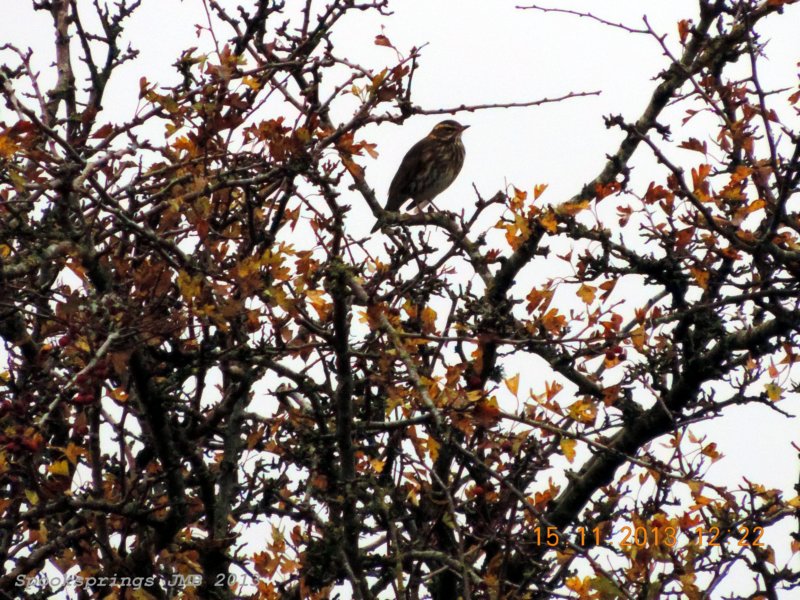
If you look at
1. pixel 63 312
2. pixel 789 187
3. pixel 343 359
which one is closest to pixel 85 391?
pixel 63 312

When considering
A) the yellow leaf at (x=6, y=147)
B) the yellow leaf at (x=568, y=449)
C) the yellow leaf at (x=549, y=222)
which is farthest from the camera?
the yellow leaf at (x=549, y=222)

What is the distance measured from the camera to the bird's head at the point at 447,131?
1233 centimetres

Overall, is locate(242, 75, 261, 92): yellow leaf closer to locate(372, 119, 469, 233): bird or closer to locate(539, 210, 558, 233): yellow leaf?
locate(539, 210, 558, 233): yellow leaf

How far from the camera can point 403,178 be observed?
12.3 metres

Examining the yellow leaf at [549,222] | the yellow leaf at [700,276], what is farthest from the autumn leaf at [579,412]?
the yellow leaf at [700,276]

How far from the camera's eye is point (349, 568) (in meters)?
4.55

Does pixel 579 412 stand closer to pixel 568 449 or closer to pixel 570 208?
pixel 568 449

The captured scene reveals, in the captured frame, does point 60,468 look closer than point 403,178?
Yes

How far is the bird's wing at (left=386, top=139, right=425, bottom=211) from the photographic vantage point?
12242mm

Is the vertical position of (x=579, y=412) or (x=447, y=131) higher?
(x=447, y=131)

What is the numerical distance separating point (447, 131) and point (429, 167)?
0.59 meters

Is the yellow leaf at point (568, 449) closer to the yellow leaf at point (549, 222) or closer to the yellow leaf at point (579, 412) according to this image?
the yellow leaf at point (579, 412)

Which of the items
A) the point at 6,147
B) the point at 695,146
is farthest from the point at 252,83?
the point at 695,146


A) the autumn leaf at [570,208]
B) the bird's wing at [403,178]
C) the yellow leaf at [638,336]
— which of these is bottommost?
the yellow leaf at [638,336]
